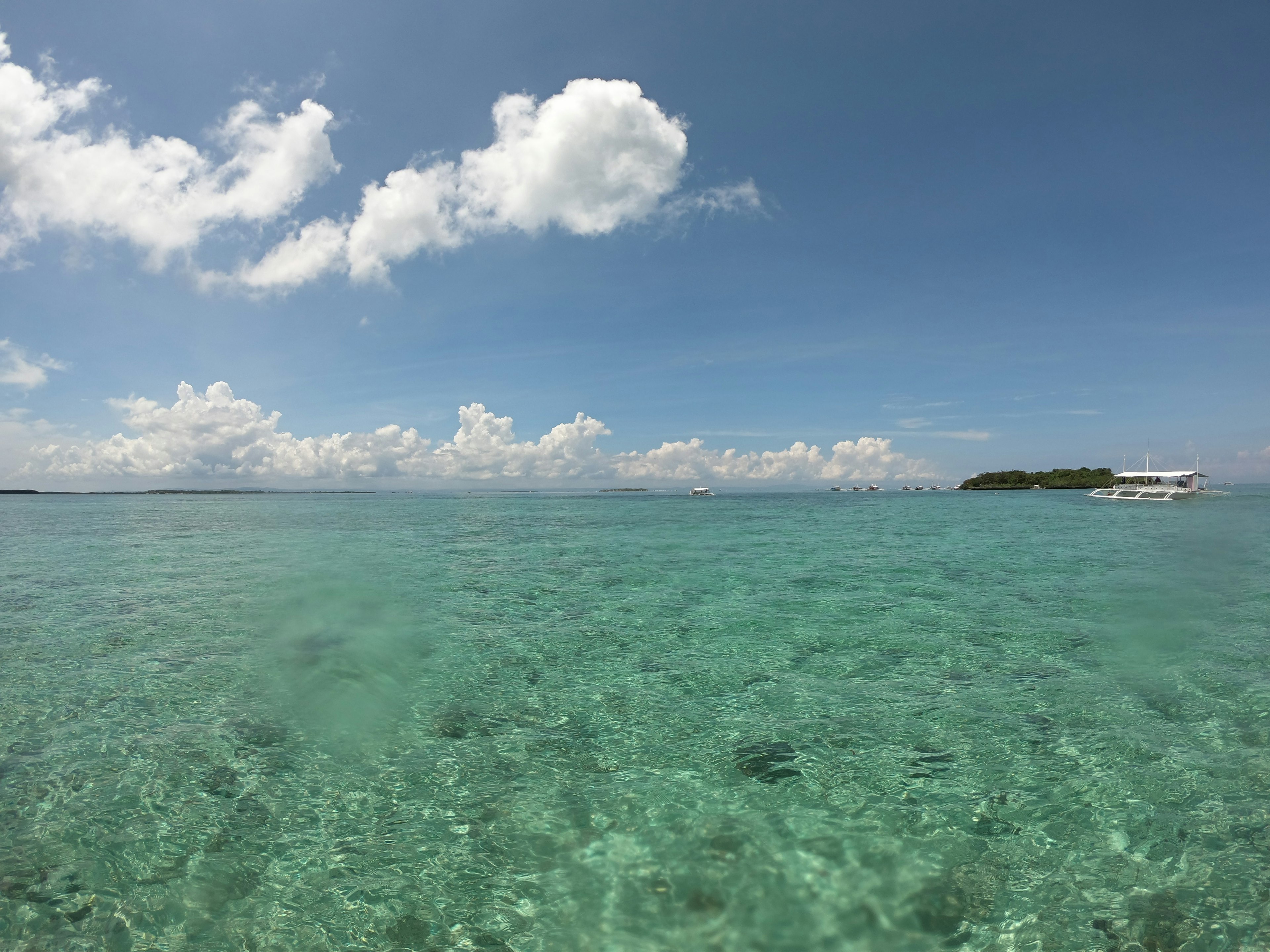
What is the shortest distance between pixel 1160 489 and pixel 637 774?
128 metres

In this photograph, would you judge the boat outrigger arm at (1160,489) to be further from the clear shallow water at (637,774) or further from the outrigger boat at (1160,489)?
the clear shallow water at (637,774)

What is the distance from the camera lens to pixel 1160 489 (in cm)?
9838

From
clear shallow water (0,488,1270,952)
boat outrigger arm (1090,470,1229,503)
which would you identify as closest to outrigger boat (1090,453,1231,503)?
boat outrigger arm (1090,470,1229,503)

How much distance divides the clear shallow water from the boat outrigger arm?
107758 millimetres

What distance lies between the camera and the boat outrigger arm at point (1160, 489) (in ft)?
321

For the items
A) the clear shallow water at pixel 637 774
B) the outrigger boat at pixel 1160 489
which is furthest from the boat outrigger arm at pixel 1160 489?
the clear shallow water at pixel 637 774

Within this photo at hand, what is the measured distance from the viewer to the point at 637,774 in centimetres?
690

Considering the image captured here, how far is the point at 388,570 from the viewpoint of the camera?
24.8 metres

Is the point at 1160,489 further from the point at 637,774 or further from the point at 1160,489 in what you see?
the point at 637,774

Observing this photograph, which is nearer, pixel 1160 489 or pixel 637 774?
pixel 637 774

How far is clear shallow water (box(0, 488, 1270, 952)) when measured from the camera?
469 cm

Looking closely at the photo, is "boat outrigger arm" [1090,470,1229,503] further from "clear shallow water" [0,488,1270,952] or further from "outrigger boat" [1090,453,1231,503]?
"clear shallow water" [0,488,1270,952]

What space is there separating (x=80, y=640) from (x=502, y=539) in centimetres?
2799

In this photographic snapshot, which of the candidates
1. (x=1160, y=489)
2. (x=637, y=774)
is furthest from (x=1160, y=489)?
(x=637, y=774)
